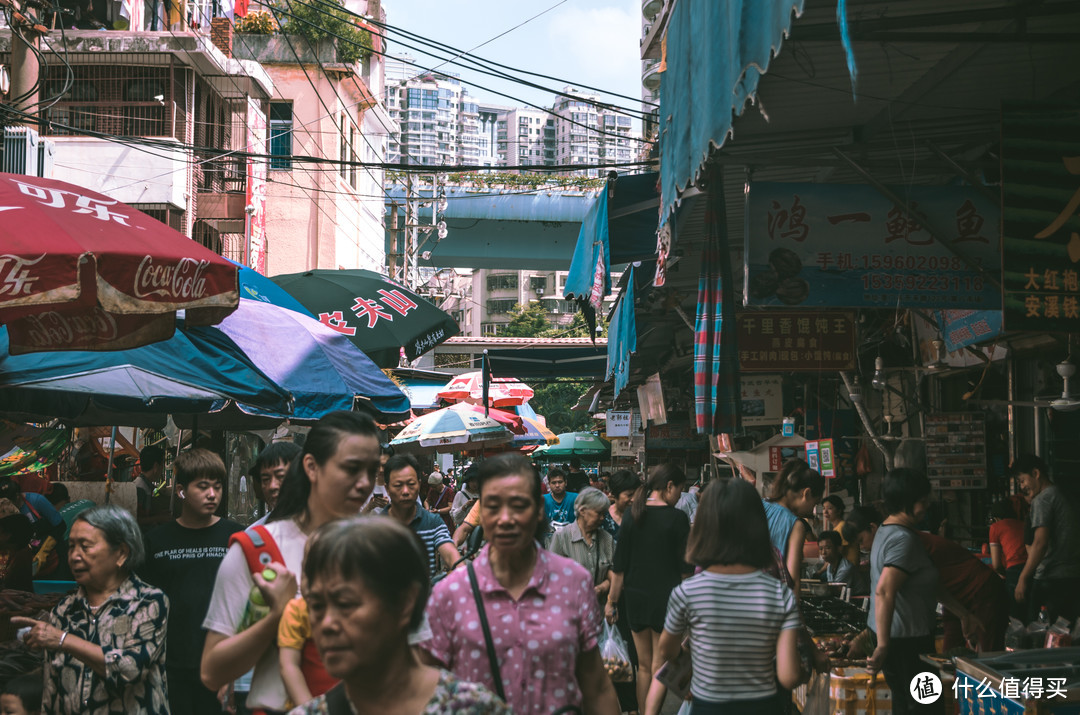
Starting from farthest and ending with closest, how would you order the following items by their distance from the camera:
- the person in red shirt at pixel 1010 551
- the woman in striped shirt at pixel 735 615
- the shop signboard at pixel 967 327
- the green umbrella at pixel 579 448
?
the green umbrella at pixel 579 448 → the person in red shirt at pixel 1010 551 → the shop signboard at pixel 967 327 → the woman in striped shirt at pixel 735 615

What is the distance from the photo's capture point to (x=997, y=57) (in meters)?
6.16

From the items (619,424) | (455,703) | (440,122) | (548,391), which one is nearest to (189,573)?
(455,703)

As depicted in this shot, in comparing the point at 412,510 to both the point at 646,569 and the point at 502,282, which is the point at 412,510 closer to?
the point at 646,569

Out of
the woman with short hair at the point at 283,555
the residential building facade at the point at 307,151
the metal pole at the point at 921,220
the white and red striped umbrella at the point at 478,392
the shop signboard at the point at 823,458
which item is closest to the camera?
the woman with short hair at the point at 283,555

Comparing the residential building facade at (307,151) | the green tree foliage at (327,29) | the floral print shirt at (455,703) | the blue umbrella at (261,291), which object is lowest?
the floral print shirt at (455,703)

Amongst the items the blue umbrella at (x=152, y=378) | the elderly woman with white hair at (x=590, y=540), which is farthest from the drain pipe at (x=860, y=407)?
the blue umbrella at (x=152, y=378)

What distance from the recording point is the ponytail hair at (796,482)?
7.14m

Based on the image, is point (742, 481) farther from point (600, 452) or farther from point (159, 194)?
point (600, 452)

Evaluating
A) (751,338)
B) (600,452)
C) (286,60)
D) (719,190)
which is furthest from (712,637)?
(600,452)

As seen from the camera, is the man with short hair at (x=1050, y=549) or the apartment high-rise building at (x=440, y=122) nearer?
the man with short hair at (x=1050, y=549)

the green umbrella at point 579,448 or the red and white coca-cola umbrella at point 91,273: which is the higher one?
the red and white coca-cola umbrella at point 91,273

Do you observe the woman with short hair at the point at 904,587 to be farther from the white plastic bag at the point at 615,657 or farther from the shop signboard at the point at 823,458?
the shop signboard at the point at 823,458

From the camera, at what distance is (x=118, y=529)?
15.2ft

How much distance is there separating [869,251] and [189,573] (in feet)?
15.6
